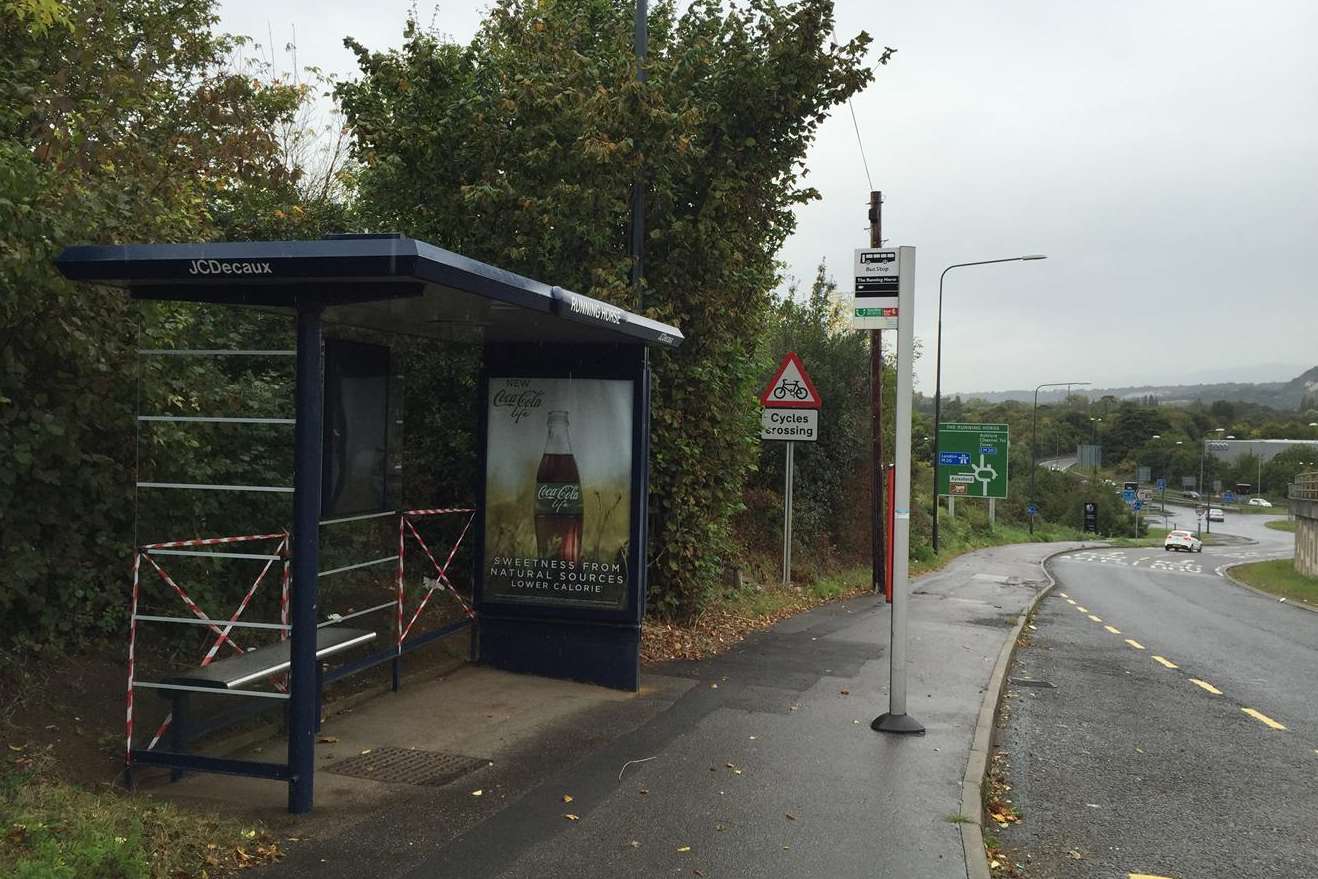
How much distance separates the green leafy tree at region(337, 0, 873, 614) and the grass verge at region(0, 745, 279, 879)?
6366 mm

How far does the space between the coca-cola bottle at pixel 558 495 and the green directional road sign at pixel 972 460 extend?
1405 inches

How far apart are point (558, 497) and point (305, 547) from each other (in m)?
3.41

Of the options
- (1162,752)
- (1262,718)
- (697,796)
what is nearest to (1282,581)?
(1262,718)

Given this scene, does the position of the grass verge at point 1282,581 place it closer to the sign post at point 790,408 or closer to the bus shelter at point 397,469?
the sign post at point 790,408

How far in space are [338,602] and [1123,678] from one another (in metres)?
8.84

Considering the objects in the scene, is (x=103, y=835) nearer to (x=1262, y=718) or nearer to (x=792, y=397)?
(x=1262, y=718)

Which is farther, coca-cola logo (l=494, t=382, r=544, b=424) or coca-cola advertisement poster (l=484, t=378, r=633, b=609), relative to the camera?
coca-cola logo (l=494, t=382, r=544, b=424)

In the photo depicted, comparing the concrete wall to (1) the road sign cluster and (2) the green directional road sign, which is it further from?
(1) the road sign cluster

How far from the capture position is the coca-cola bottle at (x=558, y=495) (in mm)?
8680

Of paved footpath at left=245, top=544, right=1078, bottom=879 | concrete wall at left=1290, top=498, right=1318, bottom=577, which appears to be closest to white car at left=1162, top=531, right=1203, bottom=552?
concrete wall at left=1290, top=498, right=1318, bottom=577

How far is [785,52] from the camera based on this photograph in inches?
414

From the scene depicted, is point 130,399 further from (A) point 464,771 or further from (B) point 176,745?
(A) point 464,771

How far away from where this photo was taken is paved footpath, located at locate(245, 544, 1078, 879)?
5008mm

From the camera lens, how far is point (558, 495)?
873cm
